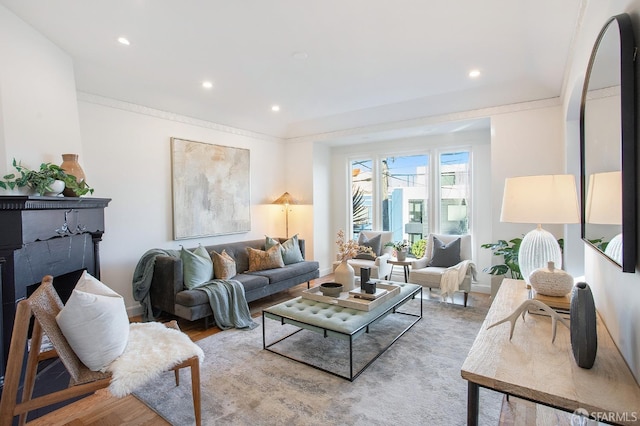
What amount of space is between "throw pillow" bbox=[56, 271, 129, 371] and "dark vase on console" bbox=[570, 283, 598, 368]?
86.7 inches

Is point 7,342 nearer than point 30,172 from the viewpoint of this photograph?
Yes

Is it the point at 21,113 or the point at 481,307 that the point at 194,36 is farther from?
the point at 481,307

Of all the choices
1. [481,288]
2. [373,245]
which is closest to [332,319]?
[373,245]

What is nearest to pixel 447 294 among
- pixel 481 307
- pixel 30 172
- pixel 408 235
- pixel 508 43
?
pixel 481 307

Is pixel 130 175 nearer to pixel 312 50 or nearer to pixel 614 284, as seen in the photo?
pixel 312 50

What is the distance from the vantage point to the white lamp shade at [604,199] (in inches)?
47.9

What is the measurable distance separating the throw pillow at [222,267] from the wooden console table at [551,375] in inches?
125

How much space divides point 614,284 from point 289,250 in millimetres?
3978

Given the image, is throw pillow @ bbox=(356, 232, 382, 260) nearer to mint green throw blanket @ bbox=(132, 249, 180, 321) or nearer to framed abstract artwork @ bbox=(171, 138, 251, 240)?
framed abstract artwork @ bbox=(171, 138, 251, 240)

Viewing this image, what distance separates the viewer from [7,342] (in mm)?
2088

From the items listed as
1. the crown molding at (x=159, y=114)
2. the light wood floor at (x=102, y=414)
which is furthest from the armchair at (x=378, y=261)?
the light wood floor at (x=102, y=414)

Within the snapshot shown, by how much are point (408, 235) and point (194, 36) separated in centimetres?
452

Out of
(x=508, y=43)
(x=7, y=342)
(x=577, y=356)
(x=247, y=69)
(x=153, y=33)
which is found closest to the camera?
(x=577, y=356)

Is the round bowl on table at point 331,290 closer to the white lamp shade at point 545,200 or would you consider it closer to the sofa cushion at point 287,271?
the sofa cushion at point 287,271
